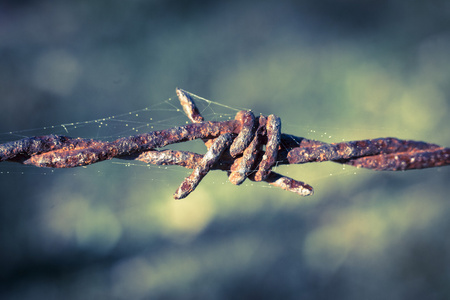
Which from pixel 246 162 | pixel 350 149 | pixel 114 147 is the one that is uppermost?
pixel 350 149

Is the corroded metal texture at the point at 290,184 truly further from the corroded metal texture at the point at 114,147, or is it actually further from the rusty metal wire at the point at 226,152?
the corroded metal texture at the point at 114,147

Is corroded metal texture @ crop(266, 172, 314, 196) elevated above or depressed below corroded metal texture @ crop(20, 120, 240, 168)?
above

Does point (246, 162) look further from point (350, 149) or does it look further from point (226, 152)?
point (350, 149)

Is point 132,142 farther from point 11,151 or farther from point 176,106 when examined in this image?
point 176,106

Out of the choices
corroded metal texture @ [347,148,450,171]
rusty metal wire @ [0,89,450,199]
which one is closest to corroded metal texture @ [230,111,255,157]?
rusty metal wire @ [0,89,450,199]

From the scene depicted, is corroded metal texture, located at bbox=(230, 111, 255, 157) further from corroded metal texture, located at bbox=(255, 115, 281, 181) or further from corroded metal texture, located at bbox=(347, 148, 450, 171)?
corroded metal texture, located at bbox=(347, 148, 450, 171)

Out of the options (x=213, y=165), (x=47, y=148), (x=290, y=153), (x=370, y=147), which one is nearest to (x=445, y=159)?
(x=370, y=147)

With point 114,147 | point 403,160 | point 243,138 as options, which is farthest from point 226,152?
point 403,160

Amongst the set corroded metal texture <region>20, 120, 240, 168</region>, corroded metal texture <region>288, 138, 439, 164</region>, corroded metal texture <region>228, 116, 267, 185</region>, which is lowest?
corroded metal texture <region>20, 120, 240, 168</region>
